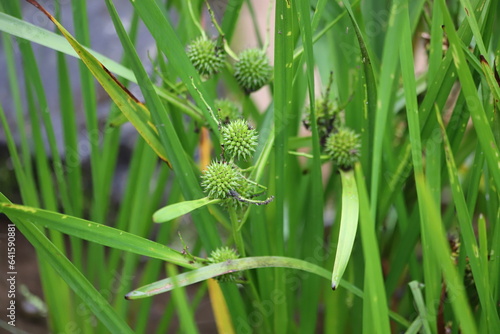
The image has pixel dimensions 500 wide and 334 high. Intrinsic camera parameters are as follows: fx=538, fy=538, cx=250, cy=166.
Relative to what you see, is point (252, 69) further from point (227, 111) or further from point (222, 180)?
point (222, 180)

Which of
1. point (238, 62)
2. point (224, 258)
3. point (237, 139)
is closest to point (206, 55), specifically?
point (238, 62)

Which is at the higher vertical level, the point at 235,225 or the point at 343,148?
the point at 343,148

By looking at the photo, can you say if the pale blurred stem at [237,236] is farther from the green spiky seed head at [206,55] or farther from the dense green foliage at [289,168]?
the green spiky seed head at [206,55]

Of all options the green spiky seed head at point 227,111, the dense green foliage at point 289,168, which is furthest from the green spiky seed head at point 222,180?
the green spiky seed head at point 227,111

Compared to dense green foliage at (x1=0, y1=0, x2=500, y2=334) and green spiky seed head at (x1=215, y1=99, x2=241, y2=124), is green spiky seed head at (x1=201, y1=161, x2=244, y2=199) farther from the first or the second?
green spiky seed head at (x1=215, y1=99, x2=241, y2=124)

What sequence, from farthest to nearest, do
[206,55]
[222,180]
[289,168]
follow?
[289,168] < [206,55] < [222,180]

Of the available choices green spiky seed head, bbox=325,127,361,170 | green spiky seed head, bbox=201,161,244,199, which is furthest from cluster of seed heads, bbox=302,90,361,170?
green spiky seed head, bbox=201,161,244,199
